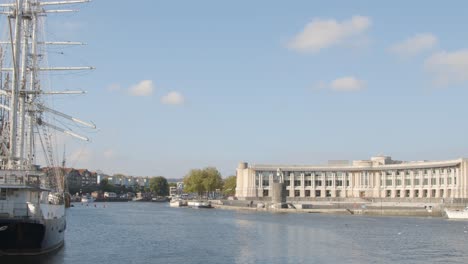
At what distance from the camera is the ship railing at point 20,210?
5181cm

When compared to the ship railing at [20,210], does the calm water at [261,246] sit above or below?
below

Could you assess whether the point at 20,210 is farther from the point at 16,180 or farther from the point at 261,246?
the point at 261,246

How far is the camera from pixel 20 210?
52406 millimetres

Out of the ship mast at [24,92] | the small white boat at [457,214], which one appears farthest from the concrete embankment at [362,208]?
the ship mast at [24,92]

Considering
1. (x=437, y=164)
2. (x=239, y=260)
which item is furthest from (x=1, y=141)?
(x=437, y=164)

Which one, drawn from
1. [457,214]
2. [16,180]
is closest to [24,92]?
[16,180]

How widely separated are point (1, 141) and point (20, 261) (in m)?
21.7

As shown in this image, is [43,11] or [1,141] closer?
[1,141]

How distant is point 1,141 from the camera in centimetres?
6762

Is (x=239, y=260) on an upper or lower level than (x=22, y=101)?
lower

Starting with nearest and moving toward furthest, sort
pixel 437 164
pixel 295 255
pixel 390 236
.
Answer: pixel 295 255
pixel 390 236
pixel 437 164

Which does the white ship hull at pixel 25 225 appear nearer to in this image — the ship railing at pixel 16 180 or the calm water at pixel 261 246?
the ship railing at pixel 16 180

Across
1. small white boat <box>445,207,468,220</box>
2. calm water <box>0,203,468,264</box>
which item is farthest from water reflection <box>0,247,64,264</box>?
small white boat <box>445,207,468,220</box>

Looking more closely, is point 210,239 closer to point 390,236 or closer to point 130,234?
point 130,234
